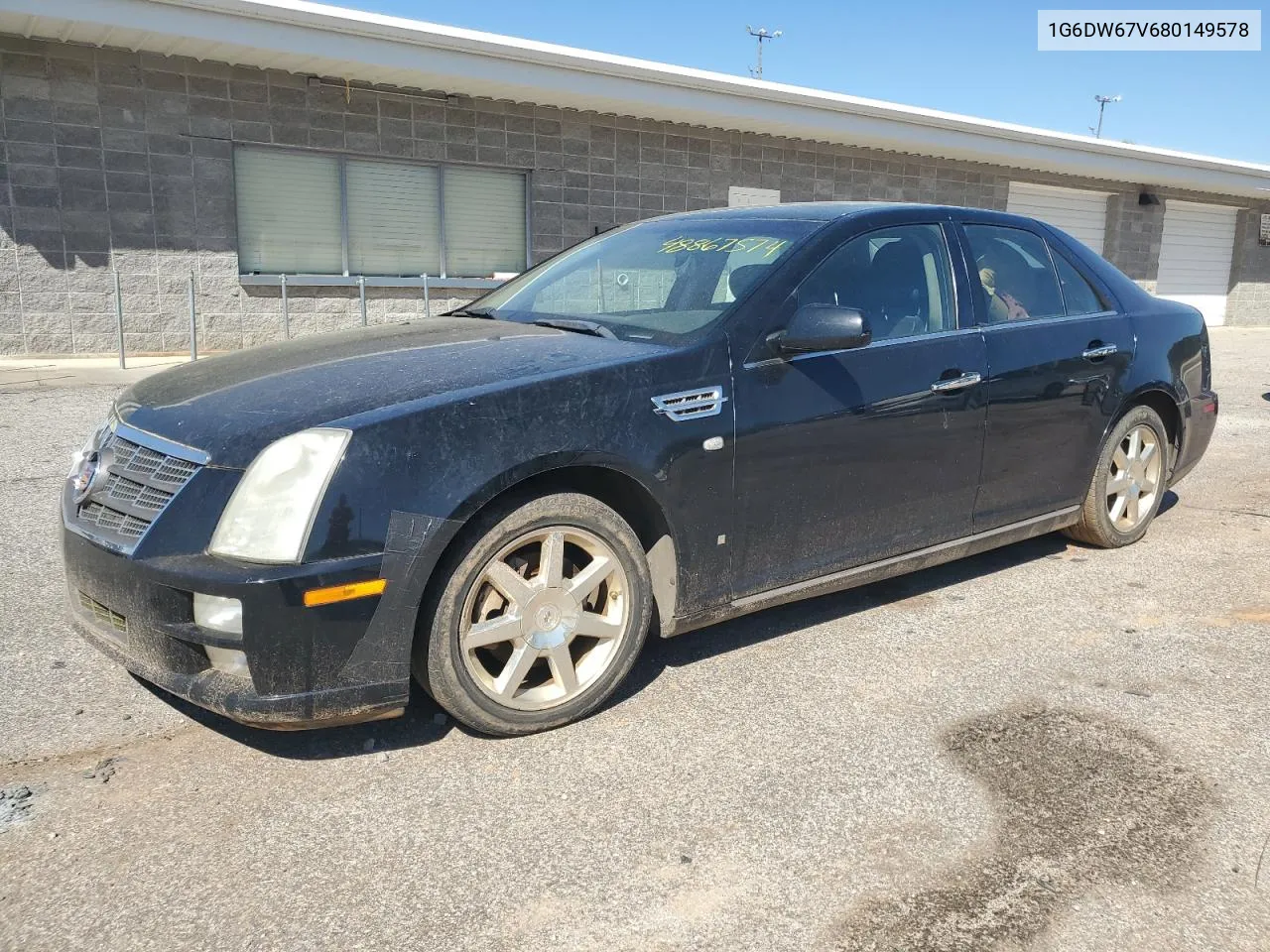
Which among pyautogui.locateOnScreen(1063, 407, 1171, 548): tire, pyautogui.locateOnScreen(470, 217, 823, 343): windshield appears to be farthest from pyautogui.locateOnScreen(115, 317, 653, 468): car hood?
pyautogui.locateOnScreen(1063, 407, 1171, 548): tire

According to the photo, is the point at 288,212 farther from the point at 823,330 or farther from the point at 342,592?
the point at 342,592

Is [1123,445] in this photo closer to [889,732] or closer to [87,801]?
[889,732]

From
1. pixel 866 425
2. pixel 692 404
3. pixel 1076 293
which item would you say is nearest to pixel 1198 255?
pixel 1076 293

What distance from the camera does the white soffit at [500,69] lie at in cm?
990

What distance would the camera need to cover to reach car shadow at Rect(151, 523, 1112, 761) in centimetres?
304

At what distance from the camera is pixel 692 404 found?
3.25 meters

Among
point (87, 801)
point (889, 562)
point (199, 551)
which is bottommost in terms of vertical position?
point (87, 801)

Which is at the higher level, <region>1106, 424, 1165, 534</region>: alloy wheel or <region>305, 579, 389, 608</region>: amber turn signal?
<region>305, 579, 389, 608</region>: amber turn signal

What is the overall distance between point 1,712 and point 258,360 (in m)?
1.37

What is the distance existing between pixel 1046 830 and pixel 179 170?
1142cm

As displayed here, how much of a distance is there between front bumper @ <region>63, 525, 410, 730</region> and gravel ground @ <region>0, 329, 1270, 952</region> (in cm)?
27

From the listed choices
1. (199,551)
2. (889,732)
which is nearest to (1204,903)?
(889,732)

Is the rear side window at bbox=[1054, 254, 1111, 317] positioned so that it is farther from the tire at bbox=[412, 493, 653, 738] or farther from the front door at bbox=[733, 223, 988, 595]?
the tire at bbox=[412, 493, 653, 738]

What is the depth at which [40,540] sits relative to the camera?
4891 millimetres
